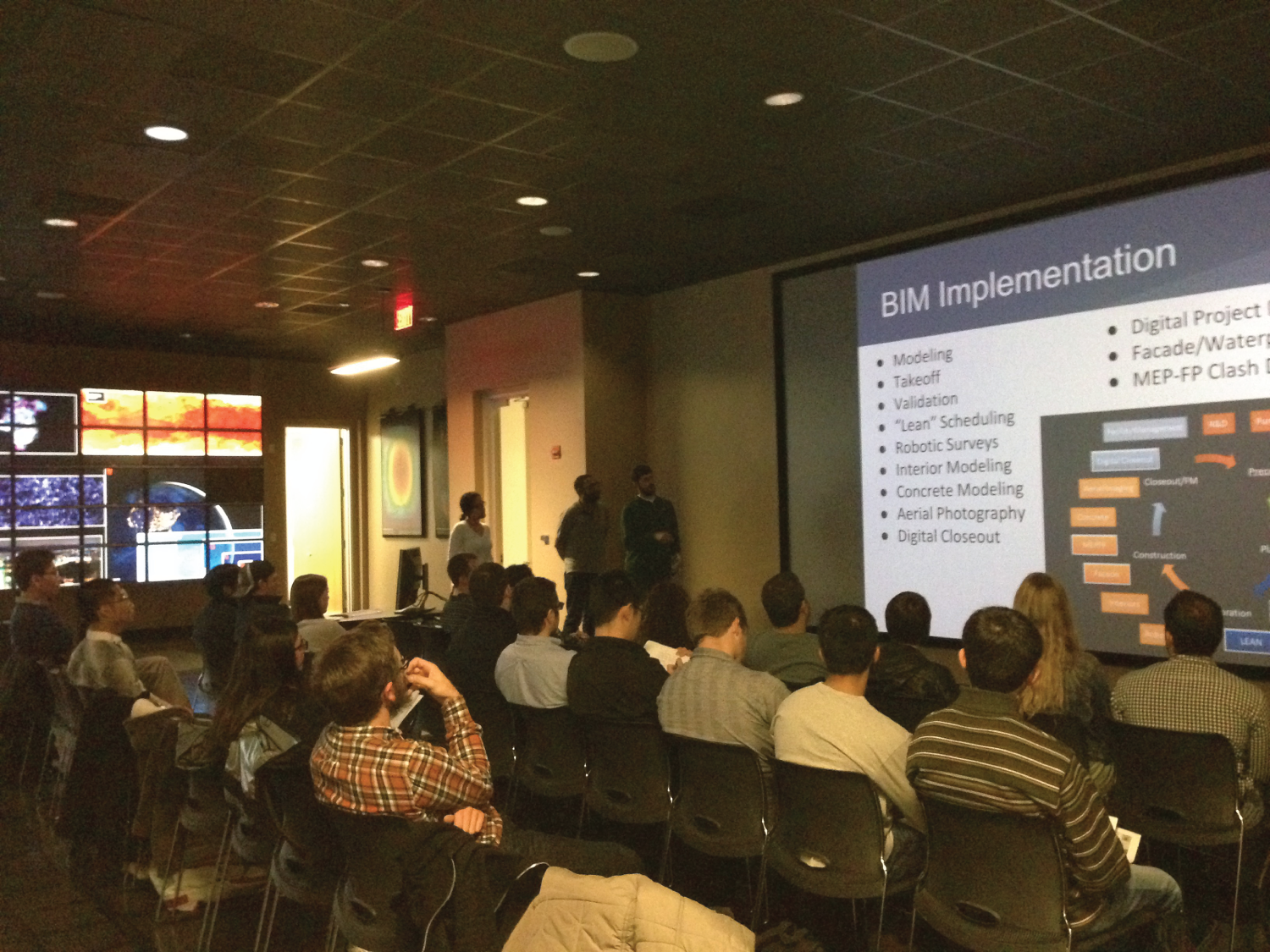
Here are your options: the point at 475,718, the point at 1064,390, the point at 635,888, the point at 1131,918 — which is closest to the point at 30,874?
the point at 475,718

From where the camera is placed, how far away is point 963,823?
2367 millimetres

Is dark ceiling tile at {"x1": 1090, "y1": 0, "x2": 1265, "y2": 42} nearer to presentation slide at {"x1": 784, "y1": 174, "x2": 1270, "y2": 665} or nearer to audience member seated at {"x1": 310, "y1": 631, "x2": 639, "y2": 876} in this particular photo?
presentation slide at {"x1": 784, "y1": 174, "x2": 1270, "y2": 665}

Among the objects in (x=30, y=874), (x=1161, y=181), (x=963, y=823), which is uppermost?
(x=1161, y=181)

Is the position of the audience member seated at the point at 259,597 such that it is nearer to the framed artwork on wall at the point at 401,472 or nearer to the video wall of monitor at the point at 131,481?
the framed artwork on wall at the point at 401,472

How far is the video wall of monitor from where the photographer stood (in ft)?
35.9

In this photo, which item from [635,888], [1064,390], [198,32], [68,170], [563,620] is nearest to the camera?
[635,888]

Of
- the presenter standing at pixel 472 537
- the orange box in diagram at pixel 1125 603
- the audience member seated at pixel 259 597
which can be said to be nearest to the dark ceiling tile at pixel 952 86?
the orange box in diagram at pixel 1125 603

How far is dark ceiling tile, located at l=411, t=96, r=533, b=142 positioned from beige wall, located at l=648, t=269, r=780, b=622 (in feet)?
11.2

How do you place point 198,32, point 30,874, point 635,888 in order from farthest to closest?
point 30,874 → point 198,32 → point 635,888

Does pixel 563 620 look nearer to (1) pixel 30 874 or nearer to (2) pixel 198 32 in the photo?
(1) pixel 30 874

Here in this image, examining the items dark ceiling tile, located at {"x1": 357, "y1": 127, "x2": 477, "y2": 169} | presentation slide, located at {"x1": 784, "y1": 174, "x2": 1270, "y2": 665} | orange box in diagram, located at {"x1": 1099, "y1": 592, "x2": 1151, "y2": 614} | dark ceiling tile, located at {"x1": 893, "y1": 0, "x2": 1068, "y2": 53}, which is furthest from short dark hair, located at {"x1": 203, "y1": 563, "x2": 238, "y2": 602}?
orange box in diagram, located at {"x1": 1099, "y1": 592, "x2": 1151, "y2": 614}

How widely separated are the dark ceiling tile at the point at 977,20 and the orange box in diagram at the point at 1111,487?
2614 mm

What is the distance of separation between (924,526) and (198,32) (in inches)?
189

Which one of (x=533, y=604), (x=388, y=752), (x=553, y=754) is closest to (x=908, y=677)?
(x=553, y=754)
